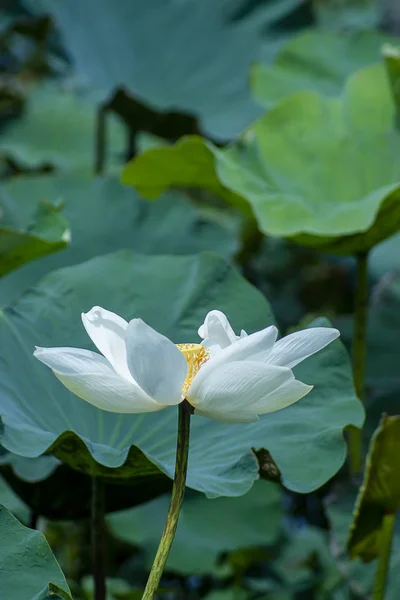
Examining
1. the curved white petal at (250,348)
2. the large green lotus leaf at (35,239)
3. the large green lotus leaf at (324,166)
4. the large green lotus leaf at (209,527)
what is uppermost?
the curved white petal at (250,348)

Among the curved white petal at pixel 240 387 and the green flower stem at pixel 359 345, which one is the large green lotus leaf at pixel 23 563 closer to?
the curved white petal at pixel 240 387

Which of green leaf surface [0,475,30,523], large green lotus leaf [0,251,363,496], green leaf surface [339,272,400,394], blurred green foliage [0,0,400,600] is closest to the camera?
large green lotus leaf [0,251,363,496]

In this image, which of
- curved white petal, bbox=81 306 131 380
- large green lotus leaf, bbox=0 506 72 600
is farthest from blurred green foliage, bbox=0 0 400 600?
curved white petal, bbox=81 306 131 380

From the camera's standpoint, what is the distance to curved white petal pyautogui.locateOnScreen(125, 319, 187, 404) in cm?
60

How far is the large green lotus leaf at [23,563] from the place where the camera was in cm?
66

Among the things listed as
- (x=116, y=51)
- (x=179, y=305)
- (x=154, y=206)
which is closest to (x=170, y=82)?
(x=116, y=51)

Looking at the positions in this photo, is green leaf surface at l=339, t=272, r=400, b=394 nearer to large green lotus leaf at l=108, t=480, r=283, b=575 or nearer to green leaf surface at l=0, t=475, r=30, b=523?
large green lotus leaf at l=108, t=480, r=283, b=575

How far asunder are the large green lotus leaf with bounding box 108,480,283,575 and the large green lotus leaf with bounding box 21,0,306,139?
984 mm

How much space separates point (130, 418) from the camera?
0.97 metres

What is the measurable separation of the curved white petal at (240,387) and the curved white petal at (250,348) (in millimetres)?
12

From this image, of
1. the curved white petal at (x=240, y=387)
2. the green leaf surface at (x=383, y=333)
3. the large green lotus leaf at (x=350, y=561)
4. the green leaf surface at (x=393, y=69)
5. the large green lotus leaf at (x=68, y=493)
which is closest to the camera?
the curved white petal at (x=240, y=387)

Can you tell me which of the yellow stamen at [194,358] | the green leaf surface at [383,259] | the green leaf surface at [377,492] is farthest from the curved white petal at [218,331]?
the green leaf surface at [383,259]

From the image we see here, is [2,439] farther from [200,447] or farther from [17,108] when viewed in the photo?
[17,108]

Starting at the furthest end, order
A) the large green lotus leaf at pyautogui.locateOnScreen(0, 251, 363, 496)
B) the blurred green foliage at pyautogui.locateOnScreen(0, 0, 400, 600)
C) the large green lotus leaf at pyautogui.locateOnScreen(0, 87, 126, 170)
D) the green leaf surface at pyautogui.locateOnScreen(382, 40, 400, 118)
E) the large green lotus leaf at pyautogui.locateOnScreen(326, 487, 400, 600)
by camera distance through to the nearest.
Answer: the large green lotus leaf at pyautogui.locateOnScreen(0, 87, 126, 170) → the green leaf surface at pyautogui.locateOnScreen(382, 40, 400, 118) → the large green lotus leaf at pyautogui.locateOnScreen(326, 487, 400, 600) → the blurred green foliage at pyautogui.locateOnScreen(0, 0, 400, 600) → the large green lotus leaf at pyautogui.locateOnScreen(0, 251, 363, 496)
